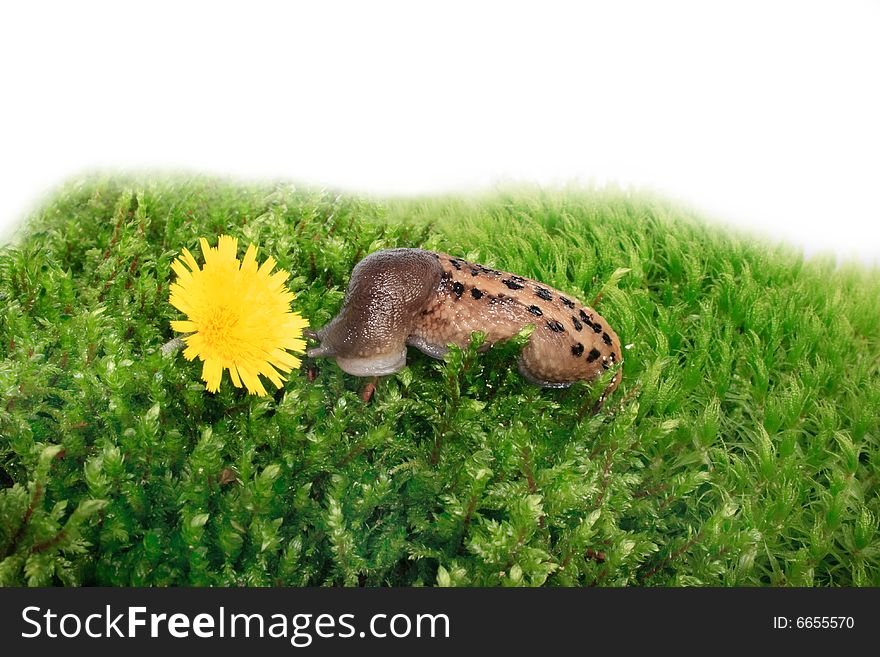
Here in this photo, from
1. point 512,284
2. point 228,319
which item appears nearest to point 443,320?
point 512,284

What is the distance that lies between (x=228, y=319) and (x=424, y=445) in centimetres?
39

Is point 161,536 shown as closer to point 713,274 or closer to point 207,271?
point 207,271

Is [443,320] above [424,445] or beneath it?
above

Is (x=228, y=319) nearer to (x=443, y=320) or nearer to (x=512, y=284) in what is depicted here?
(x=443, y=320)

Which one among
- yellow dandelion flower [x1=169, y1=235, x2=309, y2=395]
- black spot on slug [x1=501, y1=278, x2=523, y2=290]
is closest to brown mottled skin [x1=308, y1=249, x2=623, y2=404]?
black spot on slug [x1=501, y1=278, x2=523, y2=290]

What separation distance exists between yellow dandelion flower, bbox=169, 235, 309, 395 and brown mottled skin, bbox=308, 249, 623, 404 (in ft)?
0.58

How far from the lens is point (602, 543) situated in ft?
3.43

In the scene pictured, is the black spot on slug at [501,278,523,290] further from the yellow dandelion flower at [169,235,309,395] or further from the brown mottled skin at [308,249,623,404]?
the yellow dandelion flower at [169,235,309,395]

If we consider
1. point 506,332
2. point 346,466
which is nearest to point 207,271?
point 346,466

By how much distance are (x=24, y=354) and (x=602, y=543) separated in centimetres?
98

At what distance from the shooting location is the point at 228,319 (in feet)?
3.12

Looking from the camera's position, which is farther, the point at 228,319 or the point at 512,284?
the point at 512,284

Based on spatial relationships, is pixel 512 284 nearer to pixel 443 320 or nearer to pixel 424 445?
pixel 443 320

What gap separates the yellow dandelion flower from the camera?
945mm
